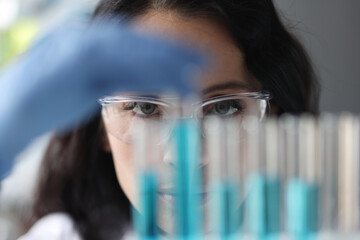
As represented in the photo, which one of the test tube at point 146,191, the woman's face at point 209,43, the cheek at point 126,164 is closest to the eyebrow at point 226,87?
the woman's face at point 209,43

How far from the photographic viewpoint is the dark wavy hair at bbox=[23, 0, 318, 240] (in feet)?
2.20

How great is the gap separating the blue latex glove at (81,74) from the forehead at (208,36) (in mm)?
264

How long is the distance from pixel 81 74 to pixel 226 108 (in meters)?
0.28

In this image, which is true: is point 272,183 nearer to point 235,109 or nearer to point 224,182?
point 224,182

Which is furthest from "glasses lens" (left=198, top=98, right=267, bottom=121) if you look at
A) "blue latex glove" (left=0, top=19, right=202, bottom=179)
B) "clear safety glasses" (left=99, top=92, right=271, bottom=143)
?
"blue latex glove" (left=0, top=19, right=202, bottom=179)

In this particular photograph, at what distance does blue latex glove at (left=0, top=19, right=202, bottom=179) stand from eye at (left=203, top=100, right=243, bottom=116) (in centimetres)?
24

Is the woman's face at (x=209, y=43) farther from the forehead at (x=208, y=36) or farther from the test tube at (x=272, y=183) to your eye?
the test tube at (x=272, y=183)

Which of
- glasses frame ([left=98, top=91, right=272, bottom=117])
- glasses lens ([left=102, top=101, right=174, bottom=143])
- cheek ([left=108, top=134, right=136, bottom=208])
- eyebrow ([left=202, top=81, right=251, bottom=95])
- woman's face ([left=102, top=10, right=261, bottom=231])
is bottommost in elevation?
cheek ([left=108, top=134, right=136, bottom=208])

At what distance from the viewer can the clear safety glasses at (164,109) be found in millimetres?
593

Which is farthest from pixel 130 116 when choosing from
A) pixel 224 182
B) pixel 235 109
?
pixel 224 182

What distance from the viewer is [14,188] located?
1254 mm

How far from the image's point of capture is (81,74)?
382 mm

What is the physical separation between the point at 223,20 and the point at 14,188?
0.80 m

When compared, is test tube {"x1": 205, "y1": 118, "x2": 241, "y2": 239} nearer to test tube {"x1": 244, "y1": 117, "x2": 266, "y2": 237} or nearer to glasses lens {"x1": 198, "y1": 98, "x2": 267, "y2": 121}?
test tube {"x1": 244, "y1": 117, "x2": 266, "y2": 237}
